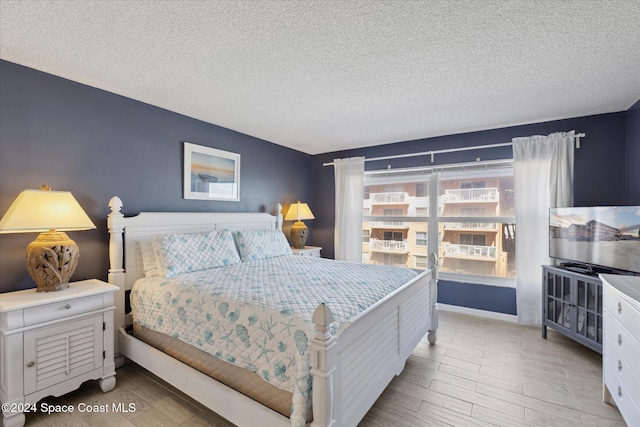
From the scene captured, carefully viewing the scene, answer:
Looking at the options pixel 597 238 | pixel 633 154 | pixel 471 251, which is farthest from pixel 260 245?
pixel 633 154

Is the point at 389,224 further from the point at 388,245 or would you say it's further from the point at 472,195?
the point at 472,195

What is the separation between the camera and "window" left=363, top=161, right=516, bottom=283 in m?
3.57

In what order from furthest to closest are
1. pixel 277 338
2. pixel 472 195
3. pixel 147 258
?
pixel 472 195 < pixel 147 258 < pixel 277 338

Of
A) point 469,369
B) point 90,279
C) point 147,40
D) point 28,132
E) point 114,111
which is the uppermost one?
point 147,40

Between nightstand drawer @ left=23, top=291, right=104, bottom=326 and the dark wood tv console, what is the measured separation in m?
3.91

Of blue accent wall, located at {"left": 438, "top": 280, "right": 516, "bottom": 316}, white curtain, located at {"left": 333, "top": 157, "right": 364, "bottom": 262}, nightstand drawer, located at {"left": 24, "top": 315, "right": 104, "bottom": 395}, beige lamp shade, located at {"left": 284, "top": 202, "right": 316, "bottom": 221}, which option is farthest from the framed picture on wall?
blue accent wall, located at {"left": 438, "top": 280, "right": 516, "bottom": 316}

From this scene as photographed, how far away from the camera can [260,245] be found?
323 cm

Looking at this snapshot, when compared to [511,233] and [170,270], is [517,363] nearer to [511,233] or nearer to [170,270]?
[511,233]

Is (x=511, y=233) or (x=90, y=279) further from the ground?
(x=511, y=233)

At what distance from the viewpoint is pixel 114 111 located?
8.36ft

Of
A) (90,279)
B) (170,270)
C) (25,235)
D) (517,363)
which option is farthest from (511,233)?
(25,235)

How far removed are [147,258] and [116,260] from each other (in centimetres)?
22

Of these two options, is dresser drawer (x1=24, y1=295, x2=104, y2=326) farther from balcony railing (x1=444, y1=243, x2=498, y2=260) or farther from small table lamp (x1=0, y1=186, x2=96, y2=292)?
balcony railing (x1=444, y1=243, x2=498, y2=260)

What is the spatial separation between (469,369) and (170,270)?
260 cm
